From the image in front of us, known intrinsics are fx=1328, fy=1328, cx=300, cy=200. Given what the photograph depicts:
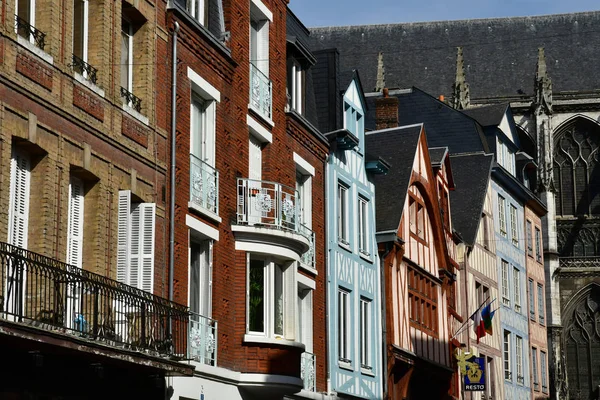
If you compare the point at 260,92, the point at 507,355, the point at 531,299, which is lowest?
the point at 507,355

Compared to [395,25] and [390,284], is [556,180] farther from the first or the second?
[390,284]

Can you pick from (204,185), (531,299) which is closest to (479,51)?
(531,299)

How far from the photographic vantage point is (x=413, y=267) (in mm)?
31781

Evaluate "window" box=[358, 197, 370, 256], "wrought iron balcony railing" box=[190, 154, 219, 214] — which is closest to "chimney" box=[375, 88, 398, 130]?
"window" box=[358, 197, 370, 256]

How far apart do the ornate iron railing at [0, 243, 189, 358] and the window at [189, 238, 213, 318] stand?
5.75ft

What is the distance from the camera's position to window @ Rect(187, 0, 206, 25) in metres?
20.5

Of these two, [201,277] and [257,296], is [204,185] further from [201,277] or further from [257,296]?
[257,296]

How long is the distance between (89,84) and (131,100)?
154 centimetres

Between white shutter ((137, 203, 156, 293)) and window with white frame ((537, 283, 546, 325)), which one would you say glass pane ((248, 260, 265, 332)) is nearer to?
white shutter ((137, 203, 156, 293))

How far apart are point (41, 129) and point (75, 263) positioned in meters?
1.93

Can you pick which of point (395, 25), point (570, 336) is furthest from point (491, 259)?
point (395, 25)

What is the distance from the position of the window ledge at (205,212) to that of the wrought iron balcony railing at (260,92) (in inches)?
109

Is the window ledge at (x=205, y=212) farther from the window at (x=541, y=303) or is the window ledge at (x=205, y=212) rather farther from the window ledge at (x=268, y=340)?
the window at (x=541, y=303)

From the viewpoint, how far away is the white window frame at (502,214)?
40.8 meters
